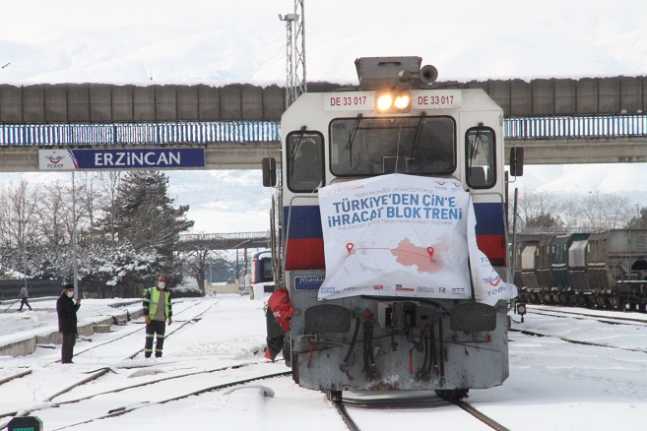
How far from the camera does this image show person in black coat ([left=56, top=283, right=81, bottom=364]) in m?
22.5

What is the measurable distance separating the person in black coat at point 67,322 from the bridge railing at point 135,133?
2326 cm

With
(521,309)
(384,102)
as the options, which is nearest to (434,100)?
(384,102)

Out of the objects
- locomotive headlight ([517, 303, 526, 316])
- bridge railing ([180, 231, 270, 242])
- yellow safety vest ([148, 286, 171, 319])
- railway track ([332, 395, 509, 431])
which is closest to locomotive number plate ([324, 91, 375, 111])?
railway track ([332, 395, 509, 431])

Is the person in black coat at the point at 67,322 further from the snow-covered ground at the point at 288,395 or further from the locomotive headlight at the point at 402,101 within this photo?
the locomotive headlight at the point at 402,101

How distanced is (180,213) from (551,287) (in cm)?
7486

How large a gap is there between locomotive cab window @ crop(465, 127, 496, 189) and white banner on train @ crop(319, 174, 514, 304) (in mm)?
467

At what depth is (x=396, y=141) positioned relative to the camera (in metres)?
12.9

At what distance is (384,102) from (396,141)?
0.46 metres

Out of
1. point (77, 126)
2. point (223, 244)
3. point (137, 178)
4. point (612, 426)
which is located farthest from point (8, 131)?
point (223, 244)

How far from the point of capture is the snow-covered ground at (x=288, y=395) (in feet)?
37.5

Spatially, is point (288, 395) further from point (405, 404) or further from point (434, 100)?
point (434, 100)

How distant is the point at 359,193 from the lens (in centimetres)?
1240

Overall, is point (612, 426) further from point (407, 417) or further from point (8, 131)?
point (8, 131)

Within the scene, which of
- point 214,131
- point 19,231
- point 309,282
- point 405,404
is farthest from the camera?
point 19,231
